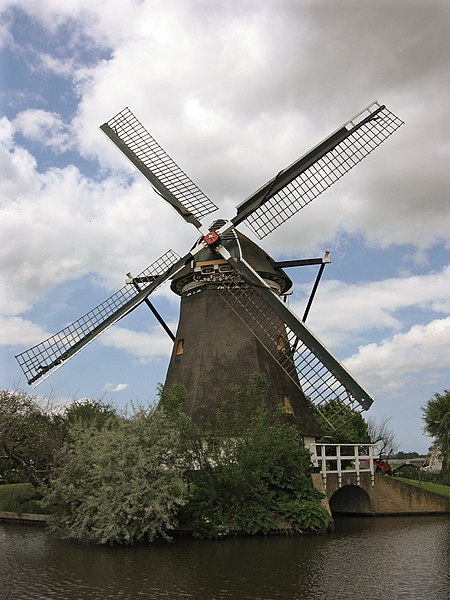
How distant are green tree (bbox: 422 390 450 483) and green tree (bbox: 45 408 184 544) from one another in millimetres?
20987

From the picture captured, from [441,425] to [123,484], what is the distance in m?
23.2

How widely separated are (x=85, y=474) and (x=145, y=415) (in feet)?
7.69

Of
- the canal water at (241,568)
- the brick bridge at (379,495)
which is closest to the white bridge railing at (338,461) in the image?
the brick bridge at (379,495)

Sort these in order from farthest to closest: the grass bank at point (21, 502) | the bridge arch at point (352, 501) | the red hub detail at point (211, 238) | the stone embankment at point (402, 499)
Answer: the grass bank at point (21, 502), the bridge arch at point (352, 501), the stone embankment at point (402, 499), the red hub detail at point (211, 238)

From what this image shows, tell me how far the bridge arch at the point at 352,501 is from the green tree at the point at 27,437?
401 inches

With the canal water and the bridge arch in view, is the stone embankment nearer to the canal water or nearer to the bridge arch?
the bridge arch

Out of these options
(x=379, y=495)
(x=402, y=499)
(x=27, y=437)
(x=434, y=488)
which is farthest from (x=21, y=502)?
(x=434, y=488)

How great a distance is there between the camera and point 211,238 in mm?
21094

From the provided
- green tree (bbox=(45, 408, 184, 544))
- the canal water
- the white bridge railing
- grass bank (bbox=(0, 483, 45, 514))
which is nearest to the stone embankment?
the white bridge railing

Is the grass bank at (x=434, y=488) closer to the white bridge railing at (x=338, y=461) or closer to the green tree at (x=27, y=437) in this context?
the white bridge railing at (x=338, y=461)

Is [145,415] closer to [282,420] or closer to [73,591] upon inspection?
[282,420]

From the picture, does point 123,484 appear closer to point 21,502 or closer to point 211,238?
point 211,238

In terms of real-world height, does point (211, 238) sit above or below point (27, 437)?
→ above

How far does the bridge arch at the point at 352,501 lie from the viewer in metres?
22.2
